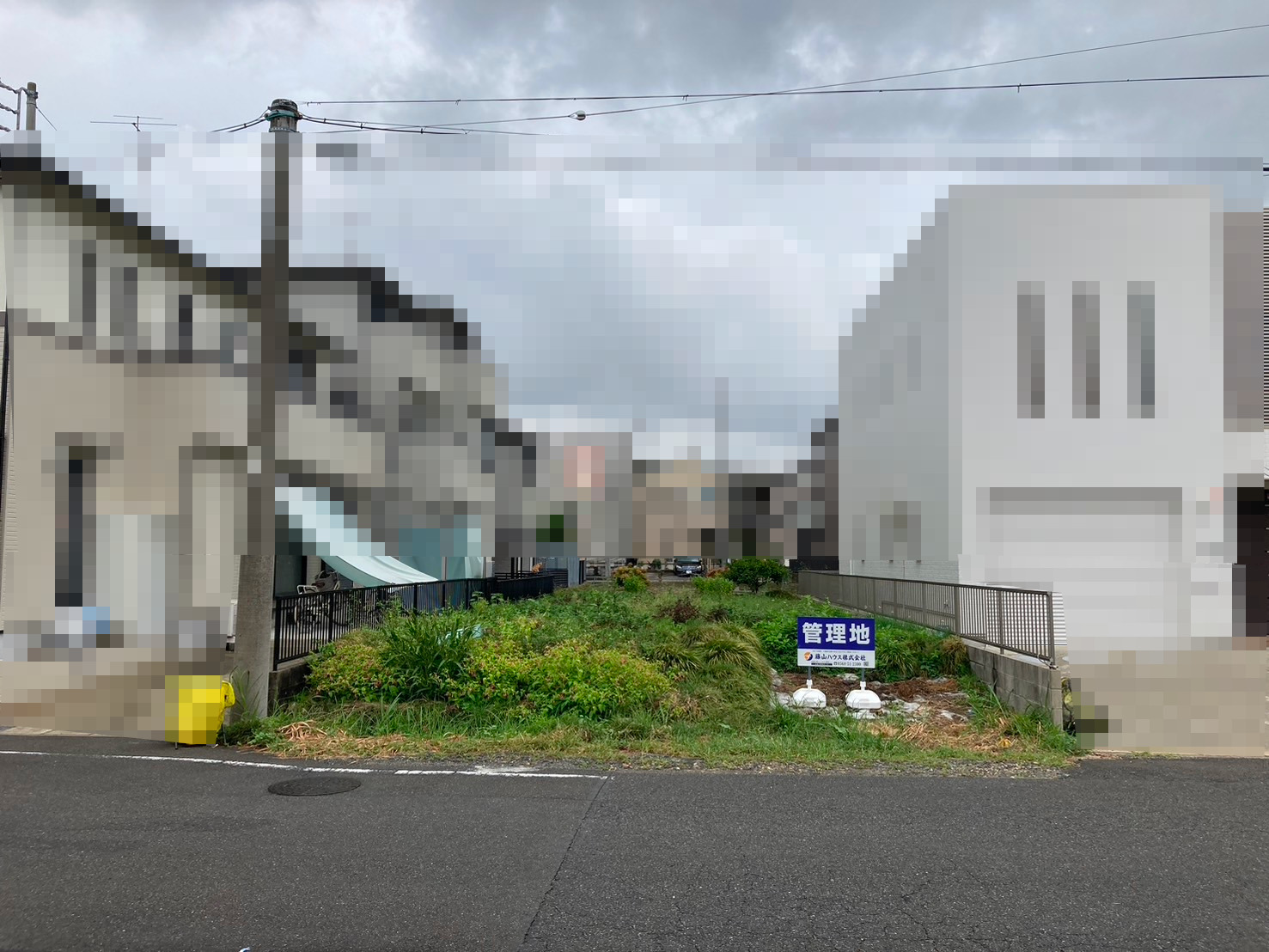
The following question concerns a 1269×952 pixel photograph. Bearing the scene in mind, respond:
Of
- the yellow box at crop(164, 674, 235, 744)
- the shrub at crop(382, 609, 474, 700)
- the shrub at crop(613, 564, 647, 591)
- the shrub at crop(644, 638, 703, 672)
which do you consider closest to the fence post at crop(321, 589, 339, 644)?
the shrub at crop(382, 609, 474, 700)

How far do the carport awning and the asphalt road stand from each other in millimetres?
3656

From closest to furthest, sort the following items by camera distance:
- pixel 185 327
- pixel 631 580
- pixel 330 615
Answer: pixel 185 327
pixel 330 615
pixel 631 580

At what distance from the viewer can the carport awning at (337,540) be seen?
32.4ft

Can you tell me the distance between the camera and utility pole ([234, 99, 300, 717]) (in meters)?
8.44

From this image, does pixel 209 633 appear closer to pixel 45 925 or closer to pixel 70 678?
pixel 70 678

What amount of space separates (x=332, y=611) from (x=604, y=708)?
4.02m

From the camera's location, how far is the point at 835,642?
998cm

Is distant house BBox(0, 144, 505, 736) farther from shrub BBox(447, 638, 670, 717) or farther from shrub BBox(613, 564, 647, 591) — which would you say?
shrub BBox(613, 564, 647, 591)

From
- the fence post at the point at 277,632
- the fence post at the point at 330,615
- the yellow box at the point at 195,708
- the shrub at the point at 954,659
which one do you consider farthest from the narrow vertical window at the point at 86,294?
the shrub at the point at 954,659

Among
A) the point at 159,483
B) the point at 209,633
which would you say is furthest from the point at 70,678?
the point at 159,483

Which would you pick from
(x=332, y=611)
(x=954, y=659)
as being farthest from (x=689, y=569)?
(x=332, y=611)

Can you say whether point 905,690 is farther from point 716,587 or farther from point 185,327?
point 716,587

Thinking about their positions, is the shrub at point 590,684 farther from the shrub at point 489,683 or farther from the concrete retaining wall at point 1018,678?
the concrete retaining wall at point 1018,678

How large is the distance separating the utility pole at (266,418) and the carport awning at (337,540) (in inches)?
13.9
